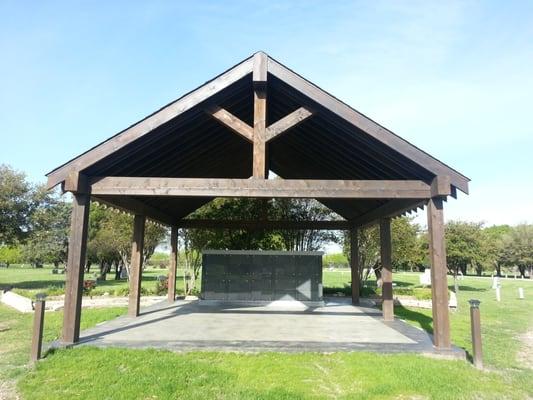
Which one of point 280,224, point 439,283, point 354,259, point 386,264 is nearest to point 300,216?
point 280,224

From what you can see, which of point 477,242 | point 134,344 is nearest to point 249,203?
point 134,344

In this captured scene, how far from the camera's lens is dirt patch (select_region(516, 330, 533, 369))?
7161 mm

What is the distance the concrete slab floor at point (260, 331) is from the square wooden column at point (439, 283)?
289mm

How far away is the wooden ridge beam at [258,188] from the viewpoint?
7266mm

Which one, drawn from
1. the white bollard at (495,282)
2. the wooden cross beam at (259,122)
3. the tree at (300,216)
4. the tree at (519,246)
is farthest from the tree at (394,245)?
the tree at (519,246)

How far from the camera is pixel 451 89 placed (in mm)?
10812

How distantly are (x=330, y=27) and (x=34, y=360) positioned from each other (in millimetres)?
8827

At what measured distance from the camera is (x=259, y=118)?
7.35 meters

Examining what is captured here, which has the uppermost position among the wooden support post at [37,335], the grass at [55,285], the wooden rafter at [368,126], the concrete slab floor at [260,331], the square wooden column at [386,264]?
the wooden rafter at [368,126]

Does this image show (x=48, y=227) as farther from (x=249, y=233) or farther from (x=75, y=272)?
(x=75, y=272)

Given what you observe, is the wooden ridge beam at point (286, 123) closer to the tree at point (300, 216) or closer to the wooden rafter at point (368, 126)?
the wooden rafter at point (368, 126)

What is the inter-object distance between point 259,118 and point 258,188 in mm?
1409

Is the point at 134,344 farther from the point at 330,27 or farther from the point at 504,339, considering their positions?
the point at 504,339

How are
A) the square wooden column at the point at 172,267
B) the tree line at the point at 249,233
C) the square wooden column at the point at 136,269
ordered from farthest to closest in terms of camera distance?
the tree line at the point at 249,233
the square wooden column at the point at 172,267
the square wooden column at the point at 136,269
